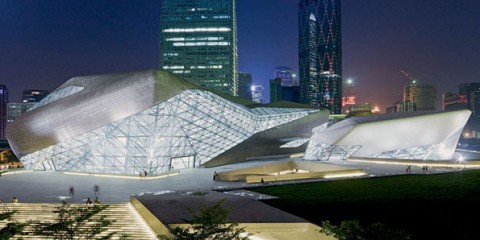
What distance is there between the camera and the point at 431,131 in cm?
4519

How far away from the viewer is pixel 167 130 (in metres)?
38.8

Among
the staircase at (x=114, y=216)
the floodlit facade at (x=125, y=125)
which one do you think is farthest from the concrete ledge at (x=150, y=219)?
the floodlit facade at (x=125, y=125)

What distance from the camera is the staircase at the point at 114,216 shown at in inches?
701

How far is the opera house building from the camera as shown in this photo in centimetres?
3406

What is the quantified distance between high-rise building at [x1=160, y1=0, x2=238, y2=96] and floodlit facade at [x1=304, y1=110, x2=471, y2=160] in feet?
292

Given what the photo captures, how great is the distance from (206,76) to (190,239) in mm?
125461

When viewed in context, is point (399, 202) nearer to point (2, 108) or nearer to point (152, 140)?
point (152, 140)

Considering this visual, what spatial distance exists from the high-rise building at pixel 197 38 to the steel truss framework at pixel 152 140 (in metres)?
88.1

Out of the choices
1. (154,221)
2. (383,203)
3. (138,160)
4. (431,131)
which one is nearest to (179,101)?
(138,160)

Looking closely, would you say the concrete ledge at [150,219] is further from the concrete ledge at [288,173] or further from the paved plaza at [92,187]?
the concrete ledge at [288,173]

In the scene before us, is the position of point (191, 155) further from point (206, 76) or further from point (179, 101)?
point (206, 76)

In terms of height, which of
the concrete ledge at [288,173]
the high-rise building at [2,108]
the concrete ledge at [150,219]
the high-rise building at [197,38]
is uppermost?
the high-rise building at [197,38]

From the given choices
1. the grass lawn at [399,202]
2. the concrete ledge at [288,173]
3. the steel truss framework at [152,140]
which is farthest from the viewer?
the steel truss framework at [152,140]

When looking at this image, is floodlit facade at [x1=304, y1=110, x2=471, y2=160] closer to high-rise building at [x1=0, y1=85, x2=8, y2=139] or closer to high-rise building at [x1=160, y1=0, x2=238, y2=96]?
high-rise building at [x1=160, y1=0, x2=238, y2=96]
